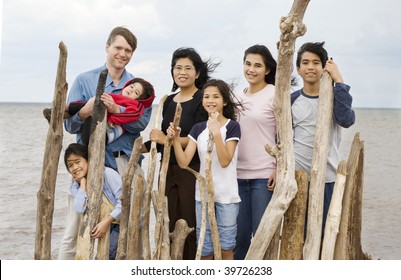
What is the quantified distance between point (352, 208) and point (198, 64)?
4.18 ft

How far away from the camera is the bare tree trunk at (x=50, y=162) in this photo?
3559mm

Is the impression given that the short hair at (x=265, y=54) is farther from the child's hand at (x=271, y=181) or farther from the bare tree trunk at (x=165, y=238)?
the bare tree trunk at (x=165, y=238)

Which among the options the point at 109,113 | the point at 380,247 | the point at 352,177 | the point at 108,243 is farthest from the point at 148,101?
the point at 380,247

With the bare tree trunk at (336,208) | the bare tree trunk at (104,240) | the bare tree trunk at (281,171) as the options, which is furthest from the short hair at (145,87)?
the bare tree trunk at (336,208)

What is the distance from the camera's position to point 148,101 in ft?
12.3

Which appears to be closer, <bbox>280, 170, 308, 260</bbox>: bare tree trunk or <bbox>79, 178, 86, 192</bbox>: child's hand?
<bbox>280, 170, 308, 260</bbox>: bare tree trunk

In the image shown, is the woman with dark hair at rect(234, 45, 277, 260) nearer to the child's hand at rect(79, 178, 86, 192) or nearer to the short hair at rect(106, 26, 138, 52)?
the short hair at rect(106, 26, 138, 52)

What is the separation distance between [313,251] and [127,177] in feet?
3.78

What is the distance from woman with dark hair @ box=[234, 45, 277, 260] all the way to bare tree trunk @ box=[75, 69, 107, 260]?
32.3 inches

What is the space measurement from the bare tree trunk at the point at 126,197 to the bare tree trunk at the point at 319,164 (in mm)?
1017

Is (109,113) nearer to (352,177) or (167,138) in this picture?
(167,138)

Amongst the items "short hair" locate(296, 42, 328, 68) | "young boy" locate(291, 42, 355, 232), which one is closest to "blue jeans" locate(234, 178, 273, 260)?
"young boy" locate(291, 42, 355, 232)

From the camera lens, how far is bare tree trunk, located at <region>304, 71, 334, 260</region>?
3576mm
